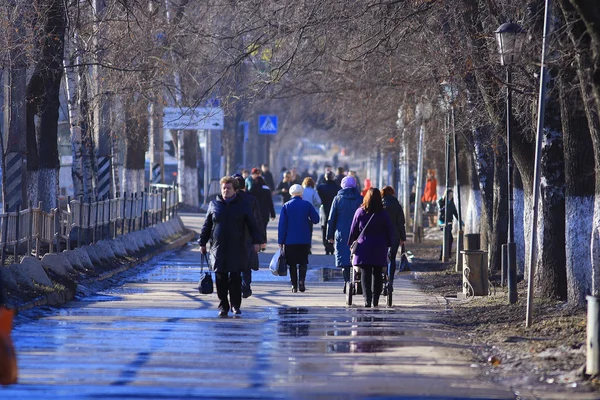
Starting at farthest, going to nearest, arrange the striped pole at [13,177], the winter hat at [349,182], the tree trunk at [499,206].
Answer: the tree trunk at [499,206], the striped pole at [13,177], the winter hat at [349,182]

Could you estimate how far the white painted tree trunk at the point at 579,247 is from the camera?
42.7 ft

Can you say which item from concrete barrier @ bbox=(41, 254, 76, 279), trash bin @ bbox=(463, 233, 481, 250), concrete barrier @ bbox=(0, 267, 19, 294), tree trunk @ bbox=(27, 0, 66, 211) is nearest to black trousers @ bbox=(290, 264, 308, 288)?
concrete barrier @ bbox=(41, 254, 76, 279)

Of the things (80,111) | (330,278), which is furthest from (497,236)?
(80,111)

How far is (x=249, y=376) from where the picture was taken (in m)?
9.30

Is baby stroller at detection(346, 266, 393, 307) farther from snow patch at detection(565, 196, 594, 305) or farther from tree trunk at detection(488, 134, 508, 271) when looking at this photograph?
tree trunk at detection(488, 134, 508, 271)

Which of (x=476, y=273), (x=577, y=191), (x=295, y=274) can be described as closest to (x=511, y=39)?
(x=577, y=191)

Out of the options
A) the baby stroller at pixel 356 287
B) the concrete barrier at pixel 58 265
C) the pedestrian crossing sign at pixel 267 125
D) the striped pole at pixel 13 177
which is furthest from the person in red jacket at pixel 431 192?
the baby stroller at pixel 356 287

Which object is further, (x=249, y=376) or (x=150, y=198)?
(x=150, y=198)

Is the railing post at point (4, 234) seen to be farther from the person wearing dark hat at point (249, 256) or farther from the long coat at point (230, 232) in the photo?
the long coat at point (230, 232)

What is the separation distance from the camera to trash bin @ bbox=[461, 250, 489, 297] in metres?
16.6

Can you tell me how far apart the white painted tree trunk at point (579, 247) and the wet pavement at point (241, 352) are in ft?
5.14

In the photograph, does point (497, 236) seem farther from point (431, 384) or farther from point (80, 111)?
point (431, 384)

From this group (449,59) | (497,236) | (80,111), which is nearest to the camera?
(449,59)

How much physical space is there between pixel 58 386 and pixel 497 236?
1272 cm
